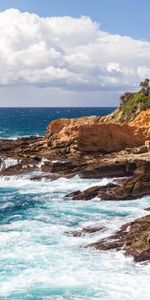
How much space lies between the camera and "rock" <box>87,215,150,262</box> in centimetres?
2425

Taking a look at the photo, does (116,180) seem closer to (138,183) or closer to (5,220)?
(138,183)

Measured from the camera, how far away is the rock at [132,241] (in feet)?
79.5

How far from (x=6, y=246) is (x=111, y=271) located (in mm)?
6968

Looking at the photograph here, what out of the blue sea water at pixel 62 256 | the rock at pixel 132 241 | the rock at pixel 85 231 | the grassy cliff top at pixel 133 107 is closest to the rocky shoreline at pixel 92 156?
the blue sea water at pixel 62 256

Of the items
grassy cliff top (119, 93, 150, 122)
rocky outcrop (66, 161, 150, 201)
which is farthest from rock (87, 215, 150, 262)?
grassy cliff top (119, 93, 150, 122)

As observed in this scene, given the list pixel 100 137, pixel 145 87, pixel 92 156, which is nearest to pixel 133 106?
pixel 145 87

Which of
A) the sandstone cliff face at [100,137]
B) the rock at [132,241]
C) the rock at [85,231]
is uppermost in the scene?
the sandstone cliff face at [100,137]

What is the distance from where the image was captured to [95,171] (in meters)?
47.3

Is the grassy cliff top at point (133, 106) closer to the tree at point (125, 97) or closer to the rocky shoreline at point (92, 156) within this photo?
the tree at point (125, 97)

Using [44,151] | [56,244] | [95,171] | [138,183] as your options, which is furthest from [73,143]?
[56,244]

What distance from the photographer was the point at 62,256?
84.4ft

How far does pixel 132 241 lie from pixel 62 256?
146 inches

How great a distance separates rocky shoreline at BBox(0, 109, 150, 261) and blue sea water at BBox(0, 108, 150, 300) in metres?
1.90

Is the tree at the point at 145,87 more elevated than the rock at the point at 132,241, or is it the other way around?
the tree at the point at 145,87
